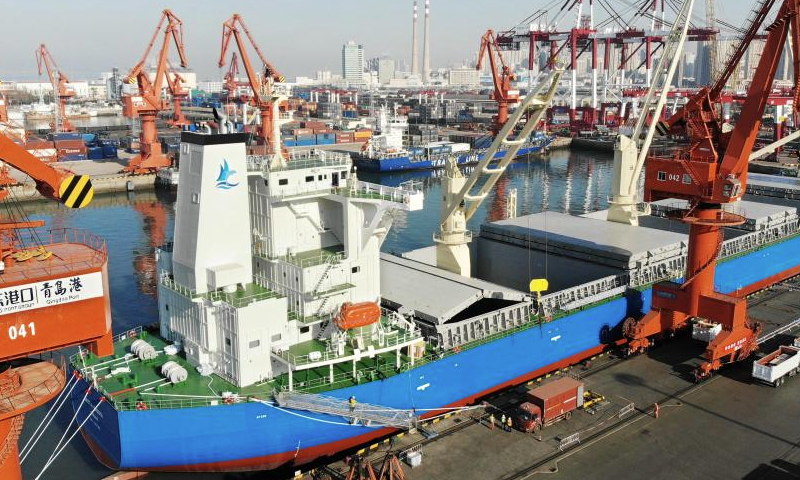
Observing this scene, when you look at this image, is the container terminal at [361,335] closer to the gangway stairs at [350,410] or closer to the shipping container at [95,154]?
the gangway stairs at [350,410]

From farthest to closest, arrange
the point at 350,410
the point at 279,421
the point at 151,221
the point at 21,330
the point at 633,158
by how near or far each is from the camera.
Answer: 1. the point at 151,221
2. the point at 633,158
3. the point at 350,410
4. the point at 279,421
5. the point at 21,330

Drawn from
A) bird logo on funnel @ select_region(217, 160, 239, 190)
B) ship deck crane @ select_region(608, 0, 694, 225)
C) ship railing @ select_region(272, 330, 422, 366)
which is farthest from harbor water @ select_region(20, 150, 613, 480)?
ship deck crane @ select_region(608, 0, 694, 225)

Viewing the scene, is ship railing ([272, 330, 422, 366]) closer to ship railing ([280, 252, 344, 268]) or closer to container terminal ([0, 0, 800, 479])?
container terminal ([0, 0, 800, 479])

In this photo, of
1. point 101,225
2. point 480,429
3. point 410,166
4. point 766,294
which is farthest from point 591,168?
point 480,429

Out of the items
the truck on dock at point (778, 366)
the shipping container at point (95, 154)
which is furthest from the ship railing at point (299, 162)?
the shipping container at point (95, 154)

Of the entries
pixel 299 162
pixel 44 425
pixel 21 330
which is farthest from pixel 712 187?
pixel 44 425

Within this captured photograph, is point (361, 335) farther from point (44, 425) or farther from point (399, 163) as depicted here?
point (399, 163)
